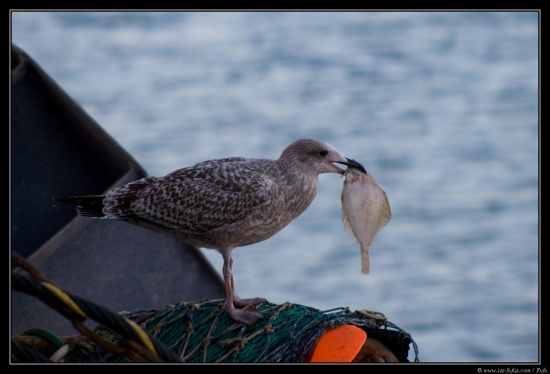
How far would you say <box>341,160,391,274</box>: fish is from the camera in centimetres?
546

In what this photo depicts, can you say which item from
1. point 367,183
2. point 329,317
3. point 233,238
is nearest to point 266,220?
point 233,238

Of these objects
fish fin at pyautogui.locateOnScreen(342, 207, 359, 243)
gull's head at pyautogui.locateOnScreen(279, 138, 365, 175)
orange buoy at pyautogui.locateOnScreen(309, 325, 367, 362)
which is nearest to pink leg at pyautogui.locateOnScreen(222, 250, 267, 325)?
orange buoy at pyautogui.locateOnScreen(309, 325, 367, 362)

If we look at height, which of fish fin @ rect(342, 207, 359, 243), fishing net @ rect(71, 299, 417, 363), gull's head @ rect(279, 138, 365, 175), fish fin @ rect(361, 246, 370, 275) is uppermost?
gull's head @ rect(279, 138, 365, 175)

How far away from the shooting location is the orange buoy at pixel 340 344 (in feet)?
15.3

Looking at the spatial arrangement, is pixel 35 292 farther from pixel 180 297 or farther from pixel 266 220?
pixel 180 297

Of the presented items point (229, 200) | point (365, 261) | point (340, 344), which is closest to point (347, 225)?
point (365, 261)

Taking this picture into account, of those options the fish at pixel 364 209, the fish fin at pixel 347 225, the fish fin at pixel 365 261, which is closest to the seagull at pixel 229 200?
the fish at pixel 364 209

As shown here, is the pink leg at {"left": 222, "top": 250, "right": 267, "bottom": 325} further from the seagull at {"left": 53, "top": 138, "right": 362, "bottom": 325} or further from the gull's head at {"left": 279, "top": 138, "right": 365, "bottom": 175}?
the gull's head at {"left": 279, "top": 138, "right": 365, "bottom": 175}

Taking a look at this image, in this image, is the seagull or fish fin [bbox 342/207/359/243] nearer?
fish fin [bbox 342/207/359/243]

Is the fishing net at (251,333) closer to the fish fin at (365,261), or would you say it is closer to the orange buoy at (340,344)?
the orange buoy at (340,344)

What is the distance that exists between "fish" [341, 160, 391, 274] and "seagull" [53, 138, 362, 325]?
0.15 metres

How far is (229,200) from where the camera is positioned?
580 cm

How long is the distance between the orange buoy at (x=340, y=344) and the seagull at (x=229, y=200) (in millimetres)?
1003
